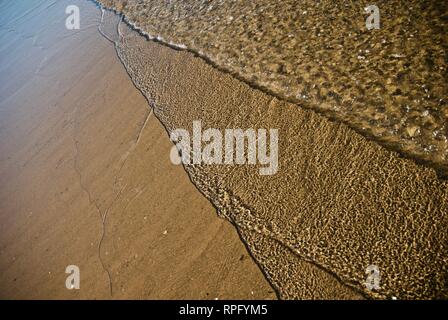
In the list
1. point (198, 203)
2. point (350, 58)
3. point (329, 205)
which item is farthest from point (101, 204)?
point (350, 58)

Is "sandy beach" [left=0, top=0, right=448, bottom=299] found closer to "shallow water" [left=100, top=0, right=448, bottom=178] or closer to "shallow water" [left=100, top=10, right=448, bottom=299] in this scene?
"shallow water" [left=100, top=10, right=448, bottom=299]

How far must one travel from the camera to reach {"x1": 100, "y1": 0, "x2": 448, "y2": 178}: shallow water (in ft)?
9.30

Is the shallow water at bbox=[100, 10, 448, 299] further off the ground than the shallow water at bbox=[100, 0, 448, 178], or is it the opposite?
the shallow water at bbox=[100, 0, 448, 178]

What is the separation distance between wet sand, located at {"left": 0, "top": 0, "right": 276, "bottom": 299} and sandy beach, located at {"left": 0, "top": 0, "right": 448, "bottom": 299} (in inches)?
0.6

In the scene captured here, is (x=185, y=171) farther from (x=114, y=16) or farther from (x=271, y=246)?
(x=114, y=16)

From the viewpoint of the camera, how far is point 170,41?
507cm

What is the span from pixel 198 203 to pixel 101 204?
43.5 inches

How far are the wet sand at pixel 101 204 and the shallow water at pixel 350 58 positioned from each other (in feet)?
4.76

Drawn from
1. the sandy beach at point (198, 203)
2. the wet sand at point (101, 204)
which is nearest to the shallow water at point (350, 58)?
the sandy beach at point (198, 203)

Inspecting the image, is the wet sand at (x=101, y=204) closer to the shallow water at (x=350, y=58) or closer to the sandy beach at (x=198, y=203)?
the sandy beach at (x=198, y=203)

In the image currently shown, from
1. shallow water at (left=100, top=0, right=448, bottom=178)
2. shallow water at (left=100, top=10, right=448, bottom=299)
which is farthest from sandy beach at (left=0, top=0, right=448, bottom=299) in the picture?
shallow water at (left=100, top=0, right=448, bottom=178)

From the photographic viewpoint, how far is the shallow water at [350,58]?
2836 millimetres

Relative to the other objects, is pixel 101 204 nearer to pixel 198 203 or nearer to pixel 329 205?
pixel 198 203
